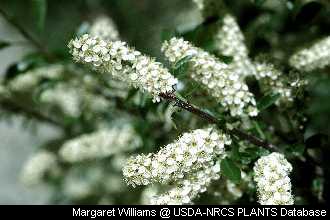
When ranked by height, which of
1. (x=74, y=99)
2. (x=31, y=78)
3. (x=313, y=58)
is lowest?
(x=313, y=58)

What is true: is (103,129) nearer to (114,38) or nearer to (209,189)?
(114,38)

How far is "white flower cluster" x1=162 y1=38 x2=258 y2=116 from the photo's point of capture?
7.86 feet

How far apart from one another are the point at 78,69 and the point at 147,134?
0.71 meters

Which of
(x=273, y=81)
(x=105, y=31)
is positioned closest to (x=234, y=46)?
(x=273, y=81)

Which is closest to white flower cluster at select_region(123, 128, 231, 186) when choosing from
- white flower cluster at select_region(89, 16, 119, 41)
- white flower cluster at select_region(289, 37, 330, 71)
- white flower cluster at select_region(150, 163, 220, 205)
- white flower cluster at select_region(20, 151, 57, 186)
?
white flower cluster at select_region(150, 163, 220, 205)

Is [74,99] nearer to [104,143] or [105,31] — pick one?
[104,143]

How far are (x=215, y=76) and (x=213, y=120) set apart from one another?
189mm

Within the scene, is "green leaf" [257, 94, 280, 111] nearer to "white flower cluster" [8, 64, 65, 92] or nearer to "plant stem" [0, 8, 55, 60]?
"plant stem" [0, 8, 55, 60]

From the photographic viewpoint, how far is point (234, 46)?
2867mm

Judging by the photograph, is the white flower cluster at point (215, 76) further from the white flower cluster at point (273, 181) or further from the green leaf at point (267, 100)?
the white flower cluster at point (273, 181)

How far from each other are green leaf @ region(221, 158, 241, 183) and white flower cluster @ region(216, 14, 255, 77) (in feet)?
1.85

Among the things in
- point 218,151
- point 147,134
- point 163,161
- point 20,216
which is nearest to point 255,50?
point 147,134

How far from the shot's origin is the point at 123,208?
269 cm

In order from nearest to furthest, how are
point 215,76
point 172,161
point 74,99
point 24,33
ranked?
point 172,161 < point 215,76 < point 24,33 < point 74,99
